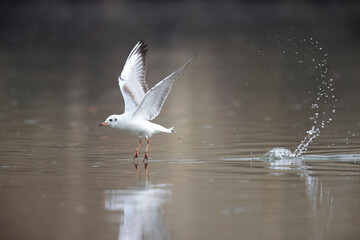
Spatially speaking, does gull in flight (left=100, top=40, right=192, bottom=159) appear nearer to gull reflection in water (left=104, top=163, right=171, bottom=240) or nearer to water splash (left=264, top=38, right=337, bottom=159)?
water splash (left=264, top=38, right=337, bottom=159)

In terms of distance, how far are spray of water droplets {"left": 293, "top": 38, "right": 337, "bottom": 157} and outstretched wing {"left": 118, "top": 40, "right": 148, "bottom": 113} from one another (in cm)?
259

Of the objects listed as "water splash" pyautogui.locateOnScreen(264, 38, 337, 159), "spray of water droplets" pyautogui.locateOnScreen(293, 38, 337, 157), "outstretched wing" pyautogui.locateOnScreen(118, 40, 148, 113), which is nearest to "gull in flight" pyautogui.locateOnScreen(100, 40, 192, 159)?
"outstretched wing" pyautogui.locateOnScreen(118, 40, 148, 113)

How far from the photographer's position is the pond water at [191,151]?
26.5 ft

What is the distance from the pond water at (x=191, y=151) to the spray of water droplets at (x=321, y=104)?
0.32ft

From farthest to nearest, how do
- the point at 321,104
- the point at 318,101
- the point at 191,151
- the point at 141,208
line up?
the point at 318,101, the point at 321,104, the point at 191,151, the point at 141,208

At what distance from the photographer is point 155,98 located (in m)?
12.2

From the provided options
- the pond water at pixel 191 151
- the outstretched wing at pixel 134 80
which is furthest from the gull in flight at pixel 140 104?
the pond water at pixel 191 151

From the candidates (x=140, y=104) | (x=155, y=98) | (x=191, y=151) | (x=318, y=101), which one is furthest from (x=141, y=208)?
(x=318, y=101)

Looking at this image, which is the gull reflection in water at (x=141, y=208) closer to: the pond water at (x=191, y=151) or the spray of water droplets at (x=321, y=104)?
the pond water at (x=191, y=151)

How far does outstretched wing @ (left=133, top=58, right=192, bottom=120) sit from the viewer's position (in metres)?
11.8

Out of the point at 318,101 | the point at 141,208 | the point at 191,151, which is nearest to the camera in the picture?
the point at 141,208

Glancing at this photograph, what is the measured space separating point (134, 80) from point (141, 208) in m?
5.35

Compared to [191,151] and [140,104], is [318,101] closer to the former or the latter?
[191,151]

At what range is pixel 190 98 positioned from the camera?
21.2m
